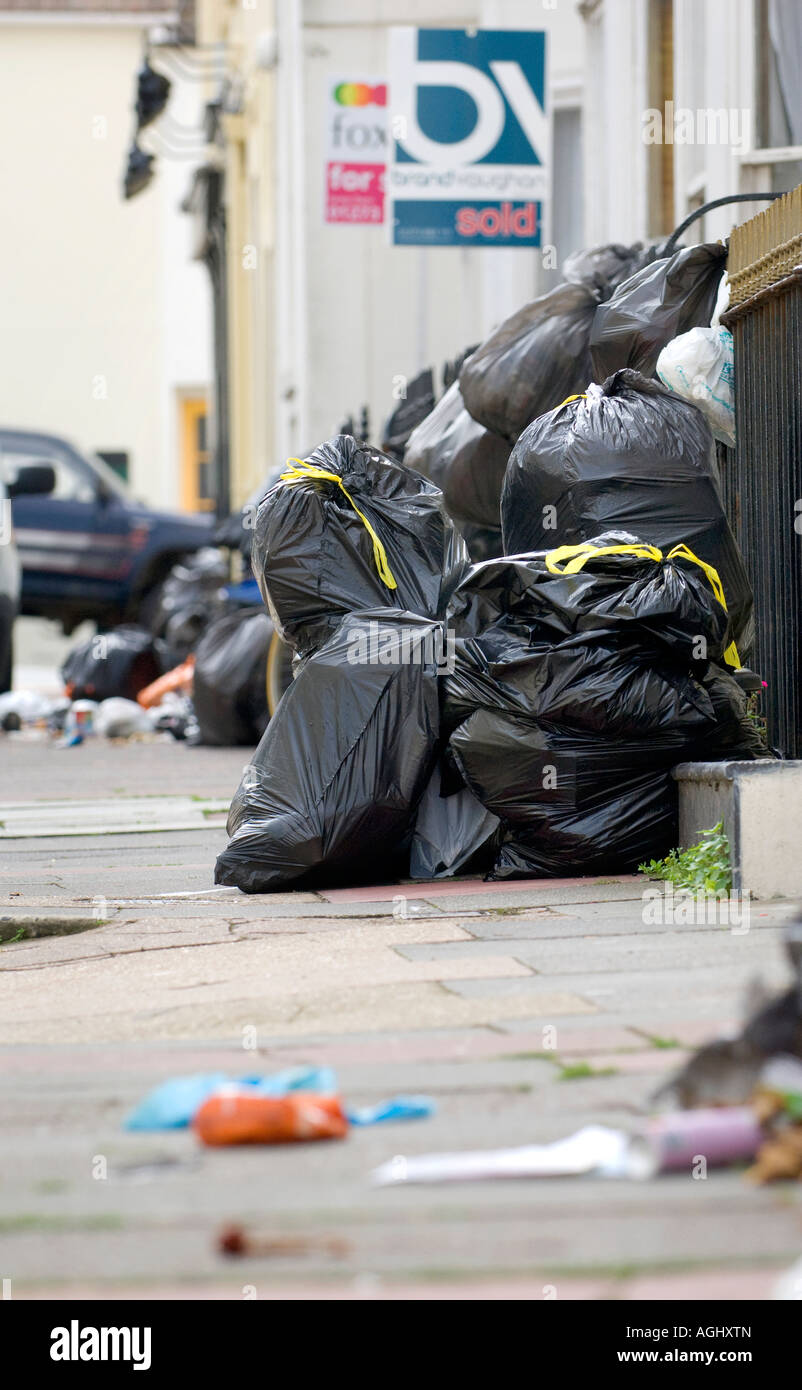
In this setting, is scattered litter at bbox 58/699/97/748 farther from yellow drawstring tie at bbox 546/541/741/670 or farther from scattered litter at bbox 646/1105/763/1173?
scattered litter at bbox 646/1105/763/1173

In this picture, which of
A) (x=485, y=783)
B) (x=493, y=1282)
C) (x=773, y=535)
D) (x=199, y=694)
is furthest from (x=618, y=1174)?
(x=199, y=694)

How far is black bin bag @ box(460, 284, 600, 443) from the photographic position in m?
6.75

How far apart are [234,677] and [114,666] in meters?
3.74

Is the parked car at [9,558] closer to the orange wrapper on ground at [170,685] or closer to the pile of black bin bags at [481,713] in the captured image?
the orange wrapper on ground at [170,685]

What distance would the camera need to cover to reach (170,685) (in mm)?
13117

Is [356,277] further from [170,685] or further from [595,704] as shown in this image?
[595,704]

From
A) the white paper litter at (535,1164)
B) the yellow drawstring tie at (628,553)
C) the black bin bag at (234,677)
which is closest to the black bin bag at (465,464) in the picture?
the yellow drawstring tie at (628,553)

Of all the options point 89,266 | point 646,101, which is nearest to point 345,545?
point 646,101

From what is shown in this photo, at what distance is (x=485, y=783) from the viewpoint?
193 inches

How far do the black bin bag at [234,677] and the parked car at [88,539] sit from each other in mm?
7079

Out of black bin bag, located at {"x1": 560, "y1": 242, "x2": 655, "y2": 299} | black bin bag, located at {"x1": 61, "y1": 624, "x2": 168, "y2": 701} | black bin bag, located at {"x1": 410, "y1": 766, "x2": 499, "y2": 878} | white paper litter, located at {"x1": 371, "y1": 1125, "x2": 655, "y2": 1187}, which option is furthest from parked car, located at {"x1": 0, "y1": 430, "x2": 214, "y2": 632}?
white paper litter, located at {"x1": 371, "y1": 1125, "x2": 655, "y2": 1187}

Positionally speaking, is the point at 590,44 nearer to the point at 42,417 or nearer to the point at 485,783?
the point at 485,783

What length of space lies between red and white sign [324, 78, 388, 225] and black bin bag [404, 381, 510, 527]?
13.4 ft

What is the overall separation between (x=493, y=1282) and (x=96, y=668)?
39.7 feet
